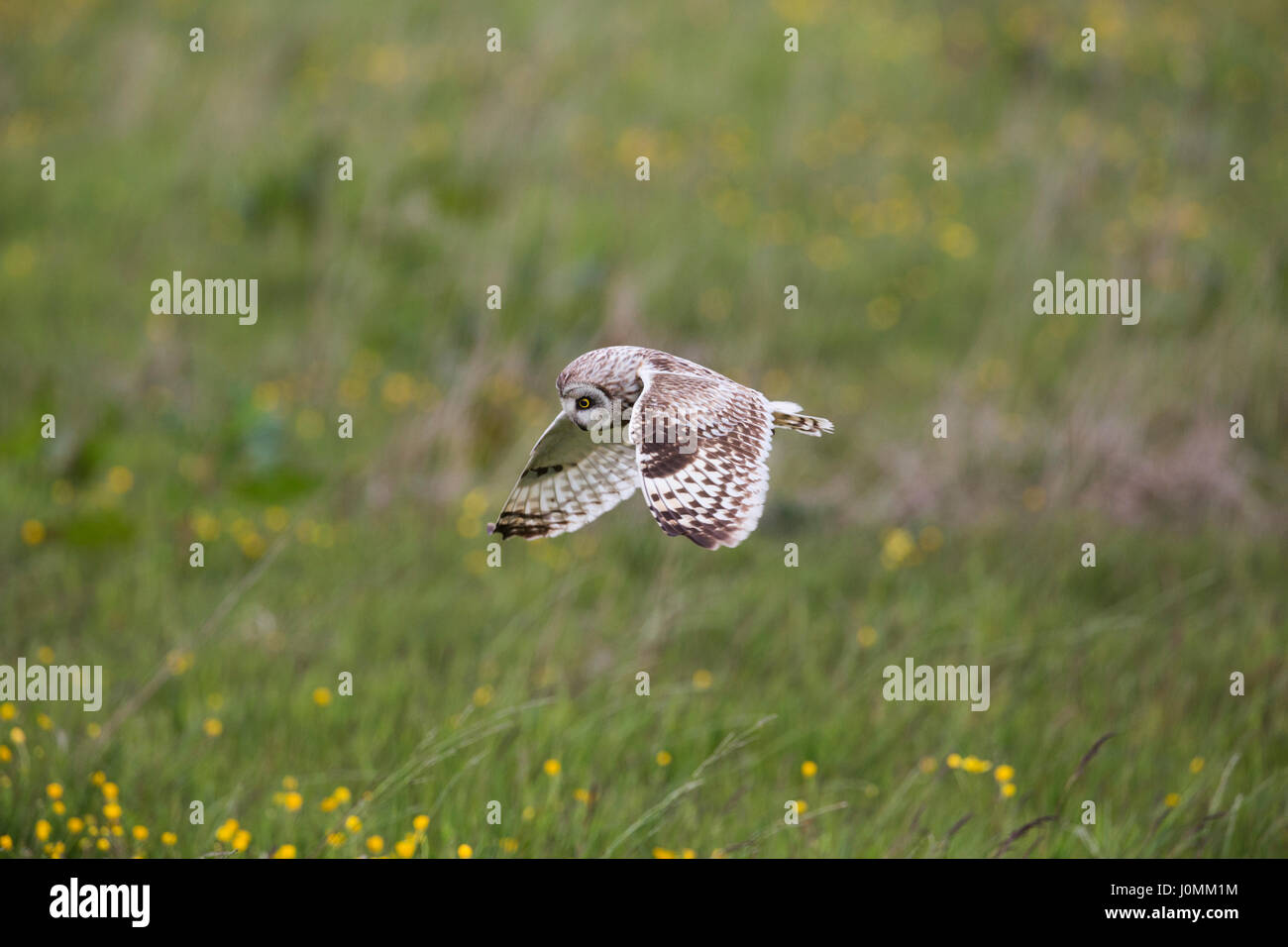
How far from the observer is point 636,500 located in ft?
21.5

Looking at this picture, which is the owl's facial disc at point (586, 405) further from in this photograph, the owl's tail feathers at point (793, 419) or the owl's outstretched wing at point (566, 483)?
the owl's tail feathers at point (793, 419)

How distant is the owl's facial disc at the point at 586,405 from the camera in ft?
6.77

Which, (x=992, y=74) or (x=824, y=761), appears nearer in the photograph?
(x=824, y=761)

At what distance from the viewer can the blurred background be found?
4.24 meters

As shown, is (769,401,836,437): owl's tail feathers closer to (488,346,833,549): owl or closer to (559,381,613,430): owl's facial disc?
(488,346,833,549): owl

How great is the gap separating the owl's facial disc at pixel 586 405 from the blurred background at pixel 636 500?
141cm

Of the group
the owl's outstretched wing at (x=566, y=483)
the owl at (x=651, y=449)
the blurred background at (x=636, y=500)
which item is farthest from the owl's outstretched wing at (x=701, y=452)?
the blurred background at (x=636, y=500)

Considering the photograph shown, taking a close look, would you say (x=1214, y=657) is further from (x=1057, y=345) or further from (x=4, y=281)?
(x=4, y=281)

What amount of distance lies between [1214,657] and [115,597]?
494 cm

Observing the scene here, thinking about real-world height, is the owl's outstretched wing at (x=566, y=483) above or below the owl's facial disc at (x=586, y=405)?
below

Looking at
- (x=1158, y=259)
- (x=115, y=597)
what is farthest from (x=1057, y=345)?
(x=115, y=597)

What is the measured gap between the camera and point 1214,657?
5.27 meters

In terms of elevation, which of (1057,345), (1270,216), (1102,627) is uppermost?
(1270,216)
